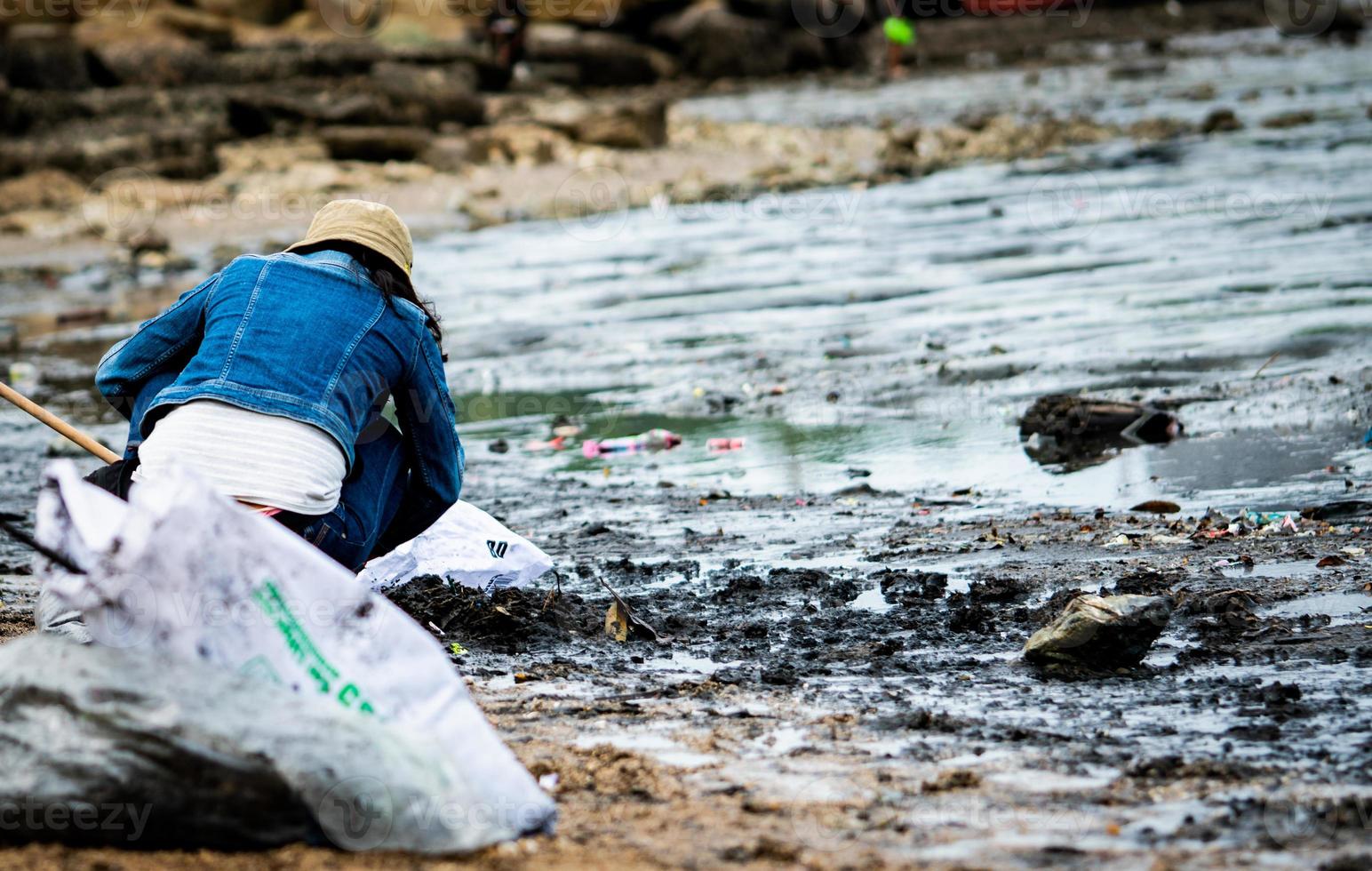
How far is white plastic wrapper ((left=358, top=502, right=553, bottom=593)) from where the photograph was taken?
180 inches

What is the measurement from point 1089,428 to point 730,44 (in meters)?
28.9

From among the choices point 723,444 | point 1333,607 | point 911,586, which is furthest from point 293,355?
point 723,444

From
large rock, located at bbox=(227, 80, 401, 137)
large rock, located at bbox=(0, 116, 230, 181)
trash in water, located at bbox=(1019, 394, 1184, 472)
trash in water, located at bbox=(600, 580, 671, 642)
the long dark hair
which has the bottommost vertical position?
trash in water, located at bbox=(600, 580, 671, 642)

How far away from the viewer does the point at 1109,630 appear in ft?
12.0

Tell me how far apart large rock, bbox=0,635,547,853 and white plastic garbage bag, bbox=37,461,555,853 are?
0.04 ft

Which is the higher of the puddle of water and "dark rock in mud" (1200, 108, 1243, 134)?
"dark rock in mud" (1200, 108, 1243, 134)

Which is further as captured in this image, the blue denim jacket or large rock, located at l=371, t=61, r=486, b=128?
large rock, located at l=371, t=61, r=486, b=128

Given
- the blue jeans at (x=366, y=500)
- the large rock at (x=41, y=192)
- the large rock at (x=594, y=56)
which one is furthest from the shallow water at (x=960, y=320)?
the large rock at (x=594, y=56)

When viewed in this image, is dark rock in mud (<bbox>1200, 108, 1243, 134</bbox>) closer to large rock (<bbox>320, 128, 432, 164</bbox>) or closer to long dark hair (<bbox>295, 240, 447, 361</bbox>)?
large rock (<bbox>320, 128, 432, 164</bbox>)

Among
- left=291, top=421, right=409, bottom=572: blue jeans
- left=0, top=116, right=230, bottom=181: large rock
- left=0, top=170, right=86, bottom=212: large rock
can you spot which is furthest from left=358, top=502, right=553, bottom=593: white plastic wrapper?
left=0, top=116, right=230, bottom=181: large rock

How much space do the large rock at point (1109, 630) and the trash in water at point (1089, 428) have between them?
102 inches

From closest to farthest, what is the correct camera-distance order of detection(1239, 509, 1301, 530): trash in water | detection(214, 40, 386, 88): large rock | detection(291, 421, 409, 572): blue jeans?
detection(291, 421, 409, 572): blue jeans < detection(1239, 509, 1301, 530): trash in water < detection(214, 40, 386, 88): large rock

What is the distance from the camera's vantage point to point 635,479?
6512mm

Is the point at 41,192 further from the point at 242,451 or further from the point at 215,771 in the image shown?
the point at 215,771
